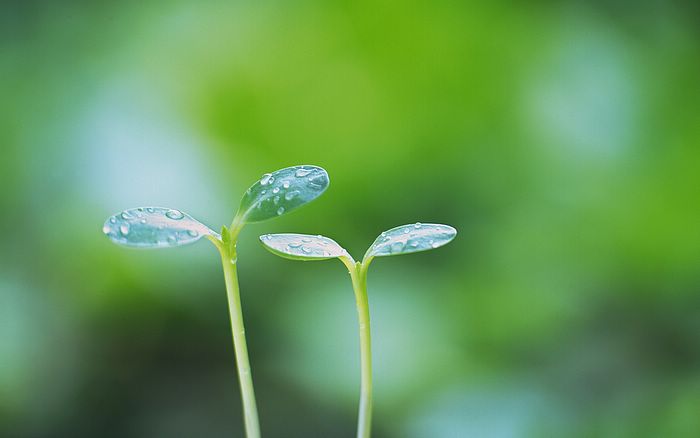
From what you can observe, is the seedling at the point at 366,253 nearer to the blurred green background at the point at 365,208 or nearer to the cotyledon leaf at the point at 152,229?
the cotyledon leaf at the point at 152,229

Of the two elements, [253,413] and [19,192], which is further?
[19,192]

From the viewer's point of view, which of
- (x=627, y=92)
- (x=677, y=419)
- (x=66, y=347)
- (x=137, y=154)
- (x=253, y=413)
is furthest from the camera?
(x=627, y=92)

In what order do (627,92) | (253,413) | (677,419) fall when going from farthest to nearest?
(627,92) < (677,419) < (253,413)

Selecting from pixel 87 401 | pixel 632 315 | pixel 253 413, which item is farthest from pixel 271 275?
pixel 253 413

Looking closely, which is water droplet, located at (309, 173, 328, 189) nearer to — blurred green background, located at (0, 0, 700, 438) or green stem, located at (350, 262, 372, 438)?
green stem, located at (350, 262, 372, 438)

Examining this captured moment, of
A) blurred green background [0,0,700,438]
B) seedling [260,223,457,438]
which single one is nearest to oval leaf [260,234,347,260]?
seedling [260,223,457,438]

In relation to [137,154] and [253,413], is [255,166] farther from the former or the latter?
[253,413]

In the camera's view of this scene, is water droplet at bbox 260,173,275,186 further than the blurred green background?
No
